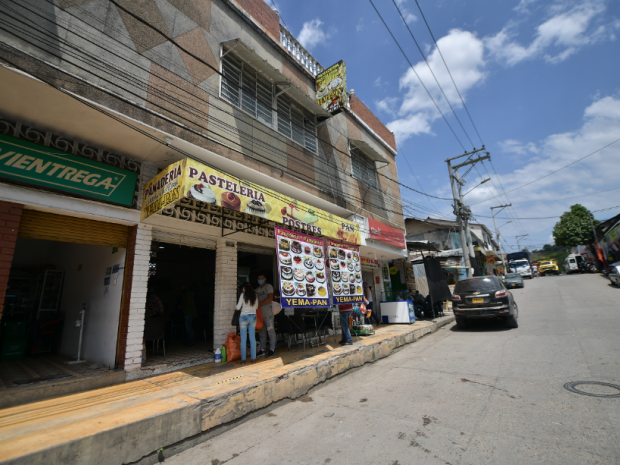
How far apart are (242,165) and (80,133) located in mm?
2968

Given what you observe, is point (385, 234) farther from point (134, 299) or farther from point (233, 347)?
point (134, 299)

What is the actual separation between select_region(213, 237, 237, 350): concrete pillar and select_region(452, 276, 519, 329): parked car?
24.5 feet

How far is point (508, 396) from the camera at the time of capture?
4.02 metres

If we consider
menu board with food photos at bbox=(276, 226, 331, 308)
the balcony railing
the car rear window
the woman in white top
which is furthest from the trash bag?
the balcony railing

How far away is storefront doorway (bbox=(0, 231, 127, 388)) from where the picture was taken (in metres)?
5.63

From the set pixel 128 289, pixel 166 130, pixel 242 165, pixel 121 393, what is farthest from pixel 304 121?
pixel 121 393

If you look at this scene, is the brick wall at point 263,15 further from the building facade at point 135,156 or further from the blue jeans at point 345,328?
the blue jeans at point 345,328

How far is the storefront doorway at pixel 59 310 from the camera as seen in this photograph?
5629mm

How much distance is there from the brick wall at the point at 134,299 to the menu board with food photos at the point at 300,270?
2649 millimetres

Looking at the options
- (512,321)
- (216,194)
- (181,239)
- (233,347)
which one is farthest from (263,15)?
(512,321)

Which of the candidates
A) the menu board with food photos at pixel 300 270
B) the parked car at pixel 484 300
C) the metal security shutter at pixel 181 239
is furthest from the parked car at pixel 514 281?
the metal security shutter at pixel 181 239

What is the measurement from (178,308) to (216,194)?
6.72 metres

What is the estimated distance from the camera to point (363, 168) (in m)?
13.8

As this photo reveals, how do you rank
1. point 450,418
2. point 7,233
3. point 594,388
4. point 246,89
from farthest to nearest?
point 246,89
point 7,233
point 594,388
point 450,418
